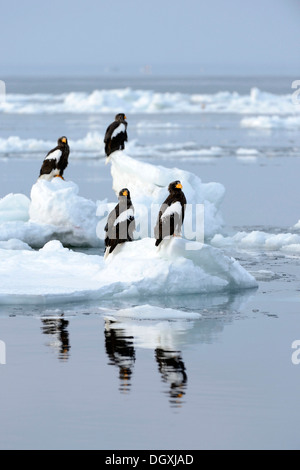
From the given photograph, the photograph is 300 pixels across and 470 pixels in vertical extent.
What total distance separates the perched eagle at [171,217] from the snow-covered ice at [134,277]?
0.62 feet

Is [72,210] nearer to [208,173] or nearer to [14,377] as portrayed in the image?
[14,377]

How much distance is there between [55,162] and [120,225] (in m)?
6.00

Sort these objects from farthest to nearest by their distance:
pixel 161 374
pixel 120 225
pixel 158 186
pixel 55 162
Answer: pixel 55 162, pixel 158 186, pixel 120 225, pixel 161 374

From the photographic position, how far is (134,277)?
47.0 ft

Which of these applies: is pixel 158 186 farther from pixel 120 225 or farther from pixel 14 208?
pixel 120 225

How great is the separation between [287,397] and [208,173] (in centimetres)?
2113

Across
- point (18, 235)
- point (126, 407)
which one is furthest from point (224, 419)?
point (18, 235)

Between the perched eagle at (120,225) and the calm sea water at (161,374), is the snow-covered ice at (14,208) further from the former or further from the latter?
the perched eagle at (120,225)

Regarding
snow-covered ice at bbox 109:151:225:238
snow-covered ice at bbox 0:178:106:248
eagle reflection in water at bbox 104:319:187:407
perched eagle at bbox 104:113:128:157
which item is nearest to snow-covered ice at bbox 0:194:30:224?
snow-covered ice at bbox 0:178:106:248

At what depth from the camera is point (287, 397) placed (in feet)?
33.0

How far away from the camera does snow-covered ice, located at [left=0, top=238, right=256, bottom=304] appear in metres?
13.9

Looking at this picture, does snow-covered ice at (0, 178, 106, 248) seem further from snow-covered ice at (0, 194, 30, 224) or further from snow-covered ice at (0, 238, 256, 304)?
snow-covered ice at (0, 238, 256, 304)

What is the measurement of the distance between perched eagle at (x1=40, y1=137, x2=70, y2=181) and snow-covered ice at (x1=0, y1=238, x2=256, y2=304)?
5.95 meters

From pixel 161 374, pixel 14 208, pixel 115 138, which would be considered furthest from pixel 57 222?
pixel 161 374
